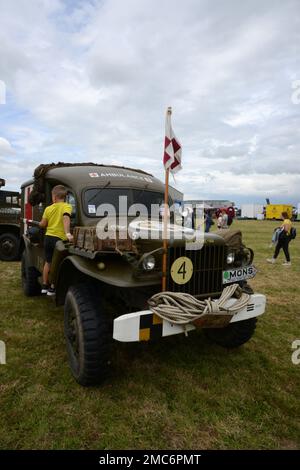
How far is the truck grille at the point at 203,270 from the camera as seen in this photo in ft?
9.34

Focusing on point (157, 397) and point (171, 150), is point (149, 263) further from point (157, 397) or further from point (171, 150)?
point (157, 397)

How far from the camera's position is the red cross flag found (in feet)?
9.49

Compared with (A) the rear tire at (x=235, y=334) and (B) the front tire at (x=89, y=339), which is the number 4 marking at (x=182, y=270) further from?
(A) the rear tire at (x=235, y=334)

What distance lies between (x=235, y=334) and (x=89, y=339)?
1.71m

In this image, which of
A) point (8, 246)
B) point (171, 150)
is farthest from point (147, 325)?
point (8, 246)

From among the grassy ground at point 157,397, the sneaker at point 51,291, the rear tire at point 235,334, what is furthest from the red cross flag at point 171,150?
the sneaker at point 51,291

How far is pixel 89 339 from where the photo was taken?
271 centimetres

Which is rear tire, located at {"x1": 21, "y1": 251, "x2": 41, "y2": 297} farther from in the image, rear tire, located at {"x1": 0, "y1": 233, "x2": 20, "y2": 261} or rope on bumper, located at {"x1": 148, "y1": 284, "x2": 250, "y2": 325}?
rear tire, located at {"x1": 0, "y1": 233, "x2": 20, "y2": 261}

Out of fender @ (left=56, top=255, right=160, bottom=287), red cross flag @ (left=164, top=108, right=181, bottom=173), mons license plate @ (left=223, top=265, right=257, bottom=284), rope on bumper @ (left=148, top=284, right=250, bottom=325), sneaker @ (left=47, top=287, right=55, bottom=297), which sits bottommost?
sneaker @ (left=47, top=287, right=55, bottom=297)

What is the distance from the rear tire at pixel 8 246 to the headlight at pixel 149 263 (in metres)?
7.63

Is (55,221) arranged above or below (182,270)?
above

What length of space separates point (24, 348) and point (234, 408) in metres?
2.39

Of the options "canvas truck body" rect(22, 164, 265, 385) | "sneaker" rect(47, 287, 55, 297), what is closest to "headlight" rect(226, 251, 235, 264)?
"canvas truck body" rect(22, 164, 265, 385)
